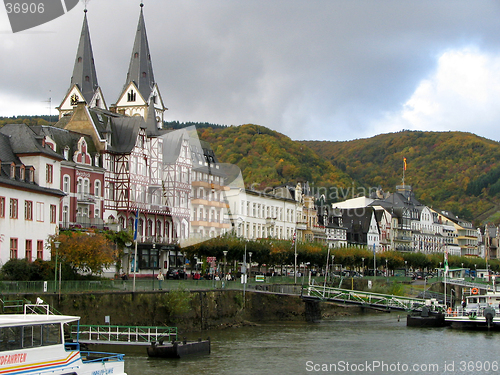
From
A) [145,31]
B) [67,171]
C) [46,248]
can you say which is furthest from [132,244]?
[145,31]

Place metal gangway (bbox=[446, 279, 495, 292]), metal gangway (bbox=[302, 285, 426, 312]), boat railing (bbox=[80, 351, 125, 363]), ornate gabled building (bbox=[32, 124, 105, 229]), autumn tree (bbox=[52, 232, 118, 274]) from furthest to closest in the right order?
metal gangway (bbox=[446, 279, 495, 292]) → metal gangway (bbox=[302, 285, 426, 312]) → ornate gabled building (bbox=[32, 124, 105, 229]) → autumn tree (bbox=[52, 232, 118, 274]) → boat railing (bbox=[80, 351, 125, 363])

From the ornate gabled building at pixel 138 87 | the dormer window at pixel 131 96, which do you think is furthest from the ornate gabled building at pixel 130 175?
the dormer window at pixel 131 96

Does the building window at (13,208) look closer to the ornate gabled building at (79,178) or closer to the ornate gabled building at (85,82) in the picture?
the ornate gabled building at (79,178)

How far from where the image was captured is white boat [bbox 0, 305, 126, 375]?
30938mm

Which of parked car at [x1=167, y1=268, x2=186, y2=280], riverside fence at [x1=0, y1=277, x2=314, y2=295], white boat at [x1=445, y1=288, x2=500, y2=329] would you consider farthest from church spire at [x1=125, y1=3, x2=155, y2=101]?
white boat at [x1=445, y1=288, x2=500, y2=329]

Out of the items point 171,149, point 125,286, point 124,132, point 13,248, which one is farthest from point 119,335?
point 171,149

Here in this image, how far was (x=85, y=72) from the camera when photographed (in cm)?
12181

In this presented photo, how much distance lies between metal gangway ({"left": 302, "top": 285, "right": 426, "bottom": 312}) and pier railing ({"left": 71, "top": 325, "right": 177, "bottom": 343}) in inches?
1061

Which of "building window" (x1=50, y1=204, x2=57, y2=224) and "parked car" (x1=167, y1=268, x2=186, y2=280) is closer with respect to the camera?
"building window" (x1=50, y1=204, x2=57, y2=224)

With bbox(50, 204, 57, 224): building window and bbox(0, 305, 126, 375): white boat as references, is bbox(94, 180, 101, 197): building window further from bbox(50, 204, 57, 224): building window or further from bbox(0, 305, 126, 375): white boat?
bbox(0, 305, 126, 375): white boat

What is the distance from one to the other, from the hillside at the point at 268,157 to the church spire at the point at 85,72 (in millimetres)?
34879

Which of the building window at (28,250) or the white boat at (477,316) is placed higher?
the building window at (28,250)

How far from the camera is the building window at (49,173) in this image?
6575 cm

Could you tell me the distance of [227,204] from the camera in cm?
10388
